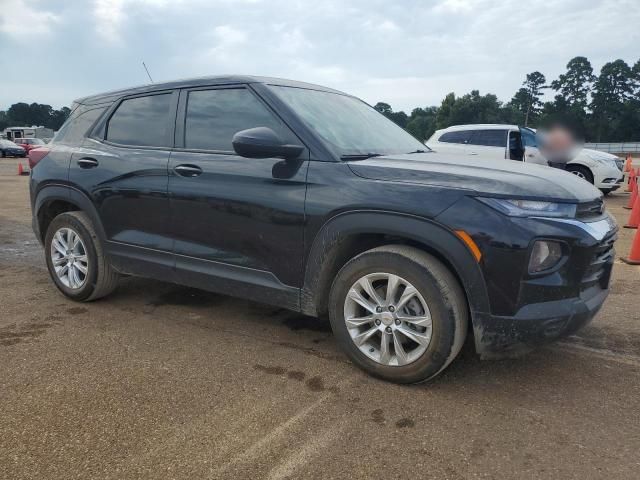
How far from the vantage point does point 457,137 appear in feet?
39.3

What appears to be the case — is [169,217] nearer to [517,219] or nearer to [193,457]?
[193,457]

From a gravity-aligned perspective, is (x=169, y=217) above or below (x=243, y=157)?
below

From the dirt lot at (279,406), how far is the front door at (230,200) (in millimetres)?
527

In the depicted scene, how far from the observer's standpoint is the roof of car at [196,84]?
11.6 ft

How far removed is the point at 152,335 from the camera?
3660mm

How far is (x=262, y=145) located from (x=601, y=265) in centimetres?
197

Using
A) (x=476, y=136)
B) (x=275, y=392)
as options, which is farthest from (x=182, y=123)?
(x=476, y=136)

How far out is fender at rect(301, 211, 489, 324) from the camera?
2.62 m

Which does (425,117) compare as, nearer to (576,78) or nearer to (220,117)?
(576,78)

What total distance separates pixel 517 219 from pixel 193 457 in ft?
6.04

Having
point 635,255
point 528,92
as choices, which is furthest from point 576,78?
point 635,255

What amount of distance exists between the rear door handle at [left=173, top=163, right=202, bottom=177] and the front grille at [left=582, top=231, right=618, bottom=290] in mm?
2391

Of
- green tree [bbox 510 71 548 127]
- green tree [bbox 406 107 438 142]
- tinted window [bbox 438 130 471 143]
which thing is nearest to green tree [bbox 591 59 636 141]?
green tree [bbox 510 71 548 127]

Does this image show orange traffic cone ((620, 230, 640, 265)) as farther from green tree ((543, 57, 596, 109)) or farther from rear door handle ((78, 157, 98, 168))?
green tree ((543, 57, 596, 109))
